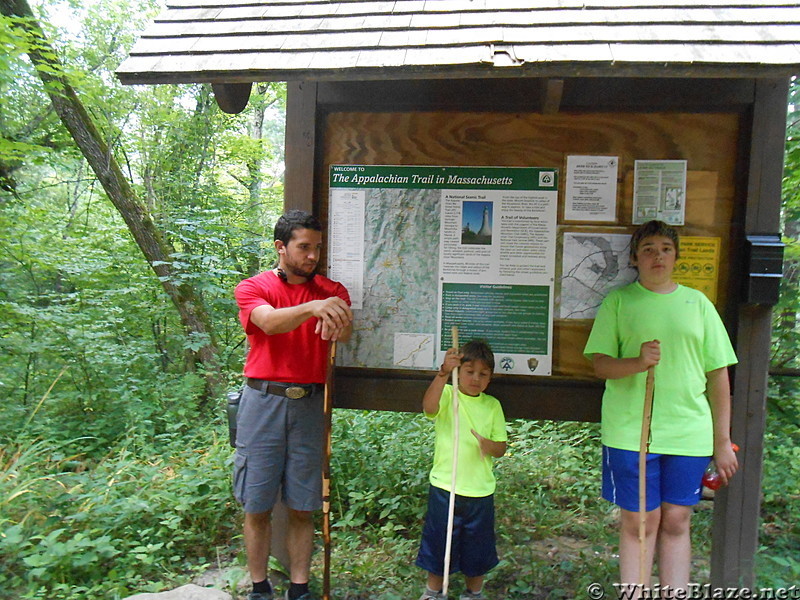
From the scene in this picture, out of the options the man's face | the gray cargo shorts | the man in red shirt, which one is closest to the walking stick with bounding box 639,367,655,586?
the man in red shirt

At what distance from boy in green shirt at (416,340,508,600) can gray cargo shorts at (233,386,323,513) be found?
66 cm

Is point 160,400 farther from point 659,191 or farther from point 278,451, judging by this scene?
point 659,191

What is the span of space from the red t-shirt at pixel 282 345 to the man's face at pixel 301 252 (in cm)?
10

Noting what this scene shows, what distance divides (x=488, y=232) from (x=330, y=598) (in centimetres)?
241

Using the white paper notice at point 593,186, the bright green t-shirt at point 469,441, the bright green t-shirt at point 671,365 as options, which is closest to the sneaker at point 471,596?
the bright green t-shirt at point 469,441

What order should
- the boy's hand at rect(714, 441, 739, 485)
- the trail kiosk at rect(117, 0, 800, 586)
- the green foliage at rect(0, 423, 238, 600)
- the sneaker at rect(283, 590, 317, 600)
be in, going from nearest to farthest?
the trail kiosk at rect(117, 0, 800, 586)
the boy's hand at rect(714, 441, 739, 485)
the sneaker at rect(283, 590, 317, 600)
the green foliage at rect(0, 423, 238, 600)

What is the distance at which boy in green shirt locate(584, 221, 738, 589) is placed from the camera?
259 centimetres

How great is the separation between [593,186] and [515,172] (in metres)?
0.44

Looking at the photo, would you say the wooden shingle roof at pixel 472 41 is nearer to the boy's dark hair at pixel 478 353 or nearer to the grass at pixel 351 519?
the boy's dark hair at pixel 478 353

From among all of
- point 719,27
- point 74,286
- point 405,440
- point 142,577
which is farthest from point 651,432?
point 74,286

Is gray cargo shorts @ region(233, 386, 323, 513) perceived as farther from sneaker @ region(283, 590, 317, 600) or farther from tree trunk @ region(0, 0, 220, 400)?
tree trunk @ region(0, 0, 220, 400)

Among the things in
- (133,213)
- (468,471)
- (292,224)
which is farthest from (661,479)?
(133,213)

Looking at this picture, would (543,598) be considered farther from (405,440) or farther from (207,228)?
(207,228)

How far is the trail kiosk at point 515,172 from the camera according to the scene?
256cm
